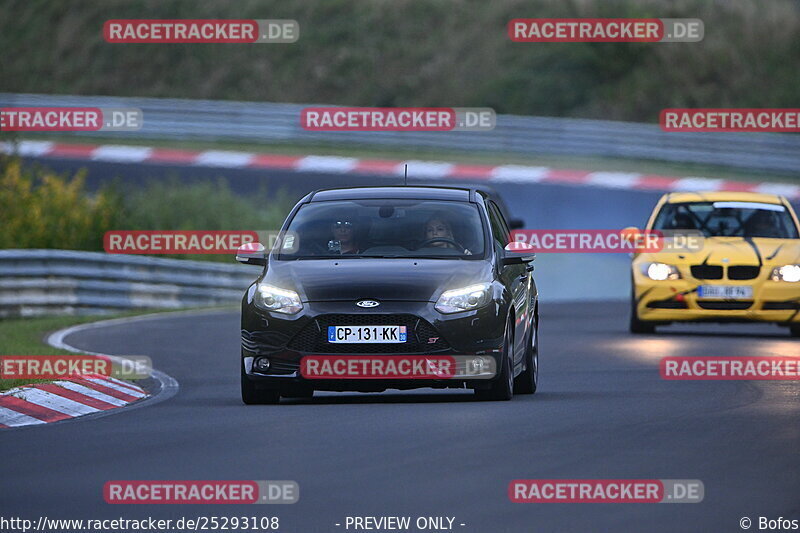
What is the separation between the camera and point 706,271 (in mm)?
21438

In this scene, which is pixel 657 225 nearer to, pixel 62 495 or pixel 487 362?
pixel 487 362

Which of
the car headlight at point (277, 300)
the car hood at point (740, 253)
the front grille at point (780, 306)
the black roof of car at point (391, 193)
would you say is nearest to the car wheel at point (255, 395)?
the car headlight at point (277, 300)

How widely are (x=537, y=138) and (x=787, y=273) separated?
70.4 feet

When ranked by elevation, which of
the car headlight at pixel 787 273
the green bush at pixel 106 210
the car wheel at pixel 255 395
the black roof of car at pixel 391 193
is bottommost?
the car wheel at pixel 255 395

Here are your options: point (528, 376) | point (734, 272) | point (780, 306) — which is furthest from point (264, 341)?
point (780, 306)

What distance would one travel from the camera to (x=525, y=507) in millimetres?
8844

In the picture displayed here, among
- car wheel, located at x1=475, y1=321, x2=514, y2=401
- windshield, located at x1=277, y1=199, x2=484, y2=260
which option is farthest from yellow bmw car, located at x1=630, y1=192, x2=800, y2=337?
car wheel, located at x1=475, y1=321, x2=514, y2=401

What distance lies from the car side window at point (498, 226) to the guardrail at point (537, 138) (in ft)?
88.0

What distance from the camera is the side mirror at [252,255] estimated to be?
14492 millimetres

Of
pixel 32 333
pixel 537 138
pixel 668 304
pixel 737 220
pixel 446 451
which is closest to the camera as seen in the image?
pixel 446 451

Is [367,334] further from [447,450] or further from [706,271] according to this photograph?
[706,271]

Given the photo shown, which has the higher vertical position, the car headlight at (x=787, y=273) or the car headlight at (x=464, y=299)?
the car headlight at (x=787, y=273)

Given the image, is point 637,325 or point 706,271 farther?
point 637,325

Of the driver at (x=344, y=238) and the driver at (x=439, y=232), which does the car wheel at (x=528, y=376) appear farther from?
the driver at (x=344, y=238)
